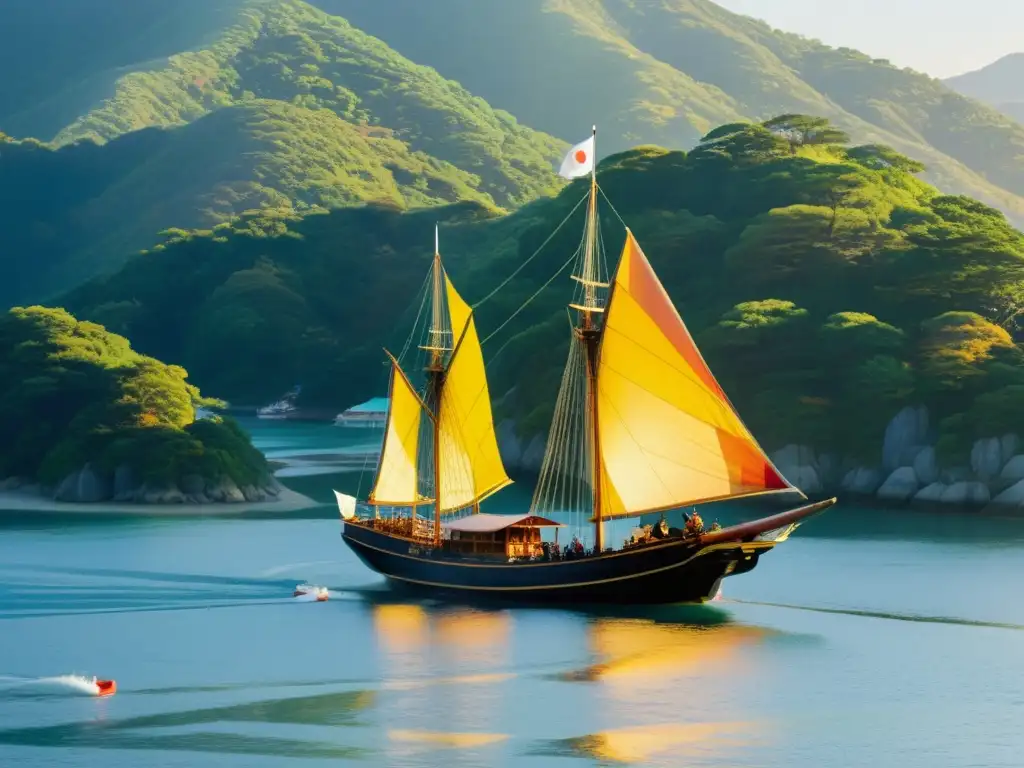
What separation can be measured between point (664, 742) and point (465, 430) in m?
25.3

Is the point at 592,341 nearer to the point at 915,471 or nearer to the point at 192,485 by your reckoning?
the point at 192,485

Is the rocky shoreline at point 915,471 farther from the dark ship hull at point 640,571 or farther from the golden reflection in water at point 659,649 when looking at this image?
the golden reflection in water at point 659,649

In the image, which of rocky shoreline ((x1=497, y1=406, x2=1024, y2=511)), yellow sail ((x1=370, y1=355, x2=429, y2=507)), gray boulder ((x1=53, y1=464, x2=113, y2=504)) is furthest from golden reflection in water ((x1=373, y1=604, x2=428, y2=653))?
rocky shoreline ((x1=497, y1=406, x2=1024, y2=511))

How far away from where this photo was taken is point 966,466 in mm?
92062

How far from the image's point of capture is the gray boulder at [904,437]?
316 ft

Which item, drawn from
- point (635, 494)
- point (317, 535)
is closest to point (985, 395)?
point (317, 535)

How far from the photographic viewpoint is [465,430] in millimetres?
61531

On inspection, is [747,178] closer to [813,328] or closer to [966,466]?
[813,328]

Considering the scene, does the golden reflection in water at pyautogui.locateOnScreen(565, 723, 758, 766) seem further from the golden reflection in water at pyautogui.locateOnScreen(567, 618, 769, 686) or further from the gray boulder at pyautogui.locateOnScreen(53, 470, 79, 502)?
the gray boulder at pyautogui.locateOnScreen(53, 470, 79, 502)

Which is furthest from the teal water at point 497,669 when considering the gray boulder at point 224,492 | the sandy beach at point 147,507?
the gray boulder at point 224,492

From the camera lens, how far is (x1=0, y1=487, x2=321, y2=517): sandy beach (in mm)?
86062

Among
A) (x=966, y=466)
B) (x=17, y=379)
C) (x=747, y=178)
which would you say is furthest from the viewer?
(x=747, y=178)

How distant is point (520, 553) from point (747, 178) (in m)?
89.5

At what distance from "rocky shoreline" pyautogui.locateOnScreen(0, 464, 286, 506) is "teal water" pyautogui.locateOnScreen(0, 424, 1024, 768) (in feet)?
69.4
